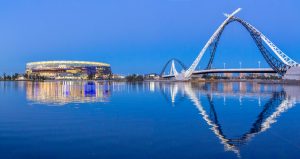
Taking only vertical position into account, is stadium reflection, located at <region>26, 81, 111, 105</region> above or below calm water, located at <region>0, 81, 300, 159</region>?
above

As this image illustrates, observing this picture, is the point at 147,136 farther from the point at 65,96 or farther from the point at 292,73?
the point at 292,73

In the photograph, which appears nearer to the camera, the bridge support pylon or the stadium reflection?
the stadium reflection

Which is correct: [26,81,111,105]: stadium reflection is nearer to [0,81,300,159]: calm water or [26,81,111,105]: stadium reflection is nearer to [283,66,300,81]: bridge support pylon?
[0,81,300,159]: calm water

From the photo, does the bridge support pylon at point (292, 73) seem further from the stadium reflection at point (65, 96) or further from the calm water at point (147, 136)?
the calm water at point (147, 136)

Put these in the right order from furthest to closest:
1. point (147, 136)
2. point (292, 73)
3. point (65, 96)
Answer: point (292, 73) → point (65, 96) → point (147, 136)

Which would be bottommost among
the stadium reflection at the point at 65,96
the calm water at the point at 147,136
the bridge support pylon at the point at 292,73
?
the calm water at the point at 147,136

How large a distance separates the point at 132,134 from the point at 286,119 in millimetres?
8097

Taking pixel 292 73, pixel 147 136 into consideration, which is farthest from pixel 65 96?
pixel 292 73

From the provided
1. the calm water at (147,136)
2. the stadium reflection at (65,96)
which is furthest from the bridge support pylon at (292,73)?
the calm water at (147,136)

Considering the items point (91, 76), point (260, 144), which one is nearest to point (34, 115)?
point (260, 144)

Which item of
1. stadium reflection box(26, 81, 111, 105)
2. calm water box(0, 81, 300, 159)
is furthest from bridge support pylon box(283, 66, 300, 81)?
calm water box(0, 81, 300, 159)

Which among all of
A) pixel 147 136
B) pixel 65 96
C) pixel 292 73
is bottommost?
pixel 147 136

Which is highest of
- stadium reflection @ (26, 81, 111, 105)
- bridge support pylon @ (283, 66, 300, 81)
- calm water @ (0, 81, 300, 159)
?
bridge support pylon @ (283, 66, 300, 81)

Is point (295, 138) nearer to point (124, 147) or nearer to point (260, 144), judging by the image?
point (260, 144)
